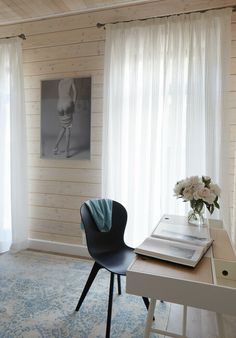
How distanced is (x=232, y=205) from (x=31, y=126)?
2.41 m

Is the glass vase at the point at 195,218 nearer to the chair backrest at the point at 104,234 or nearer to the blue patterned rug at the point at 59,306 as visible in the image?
the chair backrest at the point at 104,234

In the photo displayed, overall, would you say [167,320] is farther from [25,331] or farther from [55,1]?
[55,1]

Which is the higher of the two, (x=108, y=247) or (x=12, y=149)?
(x=12, y=149)

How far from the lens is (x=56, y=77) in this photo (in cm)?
293

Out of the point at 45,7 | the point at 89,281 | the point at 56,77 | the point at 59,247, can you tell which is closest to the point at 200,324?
the point at 89,281

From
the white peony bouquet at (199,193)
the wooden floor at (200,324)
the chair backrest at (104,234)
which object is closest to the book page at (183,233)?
the white peony bouquet at (199,193)

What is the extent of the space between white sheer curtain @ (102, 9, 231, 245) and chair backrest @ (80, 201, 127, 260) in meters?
0.51

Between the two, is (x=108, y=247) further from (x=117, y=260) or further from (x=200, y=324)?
(x=200, y=324)

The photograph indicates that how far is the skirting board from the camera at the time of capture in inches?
116

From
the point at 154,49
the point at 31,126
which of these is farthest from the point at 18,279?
the point at 154,49

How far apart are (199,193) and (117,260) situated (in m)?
0.78

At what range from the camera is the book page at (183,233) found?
141 cm

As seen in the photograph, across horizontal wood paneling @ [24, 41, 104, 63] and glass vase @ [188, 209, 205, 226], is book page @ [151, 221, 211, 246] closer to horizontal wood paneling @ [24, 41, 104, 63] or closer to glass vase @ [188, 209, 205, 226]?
glass vase @ [188, 209, 205, 226]

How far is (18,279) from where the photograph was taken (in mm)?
2408
